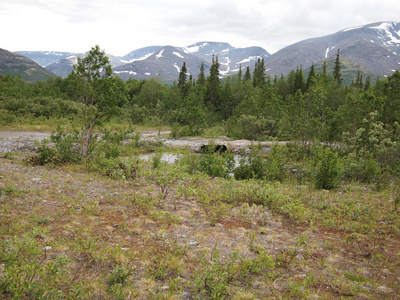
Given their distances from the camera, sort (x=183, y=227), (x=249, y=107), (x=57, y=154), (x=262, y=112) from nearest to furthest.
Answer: (x=183, y=227)
(x=57, y=154)
(x=262, y=112)
(x=249, y=107)

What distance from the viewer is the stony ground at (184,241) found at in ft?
13.7

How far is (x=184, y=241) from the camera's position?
5.61 meters

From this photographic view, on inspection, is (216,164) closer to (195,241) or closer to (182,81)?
(195,241)

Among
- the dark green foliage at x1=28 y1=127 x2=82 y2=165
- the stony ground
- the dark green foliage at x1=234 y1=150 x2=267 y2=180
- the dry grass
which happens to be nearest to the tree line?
the dark green foliage at x1=28 y1=127 x2=82 y2=165

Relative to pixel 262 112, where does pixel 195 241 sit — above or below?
below

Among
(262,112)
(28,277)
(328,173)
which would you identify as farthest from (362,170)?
(262,112)

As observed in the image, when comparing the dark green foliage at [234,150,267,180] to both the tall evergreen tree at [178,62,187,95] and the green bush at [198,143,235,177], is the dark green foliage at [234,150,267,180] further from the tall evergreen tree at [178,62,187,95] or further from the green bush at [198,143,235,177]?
the tall evergreen tree at [178,62,187,95]

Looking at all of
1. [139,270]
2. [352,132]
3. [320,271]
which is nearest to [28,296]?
[139,270]

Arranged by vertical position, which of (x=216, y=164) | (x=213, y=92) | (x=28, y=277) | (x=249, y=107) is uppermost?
(x=213, y=92)

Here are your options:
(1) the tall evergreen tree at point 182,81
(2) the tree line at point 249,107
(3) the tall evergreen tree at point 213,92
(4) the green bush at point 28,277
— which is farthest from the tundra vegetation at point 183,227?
(1) the tall evergreen tree at point 182,81

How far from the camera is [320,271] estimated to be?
4836 mm

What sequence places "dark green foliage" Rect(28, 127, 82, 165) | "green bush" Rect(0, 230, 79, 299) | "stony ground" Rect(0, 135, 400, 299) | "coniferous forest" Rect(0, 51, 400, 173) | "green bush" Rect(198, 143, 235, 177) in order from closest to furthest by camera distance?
"green bush" Rect(0, 230, 79, 299)
"stony ground" Rect(0, 135, 400, 299)
"dark green foliage" Rect(28, 127, 82, 165)
"green bush" Rect(198, 143, 235, 177)
"coniferous forest" Rect(0, 51, 400, 173)

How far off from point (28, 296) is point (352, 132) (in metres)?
20.3

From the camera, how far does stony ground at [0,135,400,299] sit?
418cm
